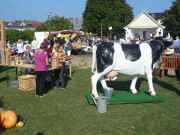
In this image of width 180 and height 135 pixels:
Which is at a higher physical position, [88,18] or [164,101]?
[88,18]

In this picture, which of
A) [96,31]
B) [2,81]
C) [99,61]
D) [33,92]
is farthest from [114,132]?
[96,31]

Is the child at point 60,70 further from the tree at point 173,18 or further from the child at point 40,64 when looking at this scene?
the tree at point 173,18

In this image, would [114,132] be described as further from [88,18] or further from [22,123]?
[88,18]

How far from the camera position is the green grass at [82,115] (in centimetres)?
456

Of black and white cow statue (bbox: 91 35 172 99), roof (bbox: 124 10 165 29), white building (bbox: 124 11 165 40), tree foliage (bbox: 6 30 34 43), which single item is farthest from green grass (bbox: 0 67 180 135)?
roof (bbox: 124 10 165 29)

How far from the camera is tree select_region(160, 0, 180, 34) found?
37.7 meters

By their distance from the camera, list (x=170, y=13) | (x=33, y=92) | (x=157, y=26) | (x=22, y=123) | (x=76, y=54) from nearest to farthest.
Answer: (x=22, y=123) → (x=33, y=92) → (x=76, y=54) → (x=157, y=26) → (x=170, y=13)

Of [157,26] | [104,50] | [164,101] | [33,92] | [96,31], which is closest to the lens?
[104,50]

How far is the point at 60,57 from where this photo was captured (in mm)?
8133

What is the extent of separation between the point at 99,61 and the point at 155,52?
196 cm

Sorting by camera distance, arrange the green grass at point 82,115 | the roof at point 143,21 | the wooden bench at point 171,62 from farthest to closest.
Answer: the roof at point 143,21, the wooden bench at point 171,62, the green grass at point 82,115

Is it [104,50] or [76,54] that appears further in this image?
[76,54]

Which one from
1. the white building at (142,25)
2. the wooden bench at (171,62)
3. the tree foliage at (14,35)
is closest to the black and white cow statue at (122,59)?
the wooden bench at (171,62)

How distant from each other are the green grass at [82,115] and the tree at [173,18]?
3424 centimetres
